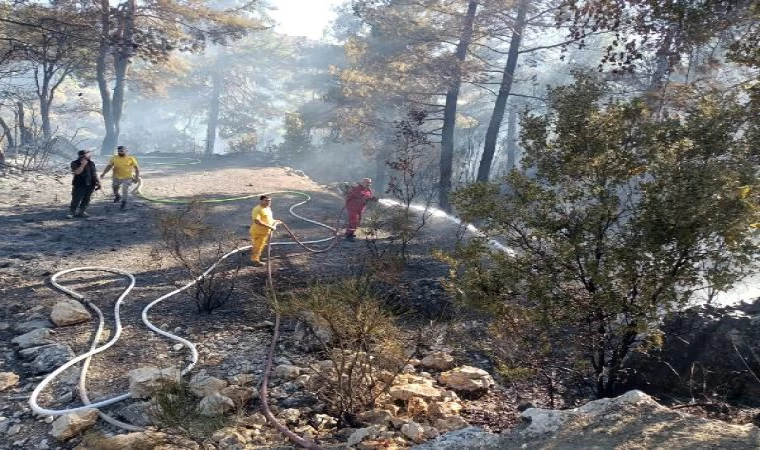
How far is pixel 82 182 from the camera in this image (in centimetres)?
1016

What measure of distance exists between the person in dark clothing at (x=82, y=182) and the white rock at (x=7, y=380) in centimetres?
595

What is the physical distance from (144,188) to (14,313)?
1019 centimetres

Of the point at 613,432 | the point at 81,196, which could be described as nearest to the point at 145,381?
the point at 613,432

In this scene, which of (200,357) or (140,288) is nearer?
(200,357)

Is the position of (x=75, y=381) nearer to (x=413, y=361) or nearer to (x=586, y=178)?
(x=413, y=361)

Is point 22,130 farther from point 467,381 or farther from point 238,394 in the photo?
point 467,381

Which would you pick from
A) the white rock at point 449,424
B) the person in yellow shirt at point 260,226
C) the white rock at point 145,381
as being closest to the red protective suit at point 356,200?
the person in yellow shirt at point 260,226

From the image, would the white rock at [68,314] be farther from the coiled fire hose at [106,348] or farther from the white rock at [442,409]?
the white rock at [442,409]

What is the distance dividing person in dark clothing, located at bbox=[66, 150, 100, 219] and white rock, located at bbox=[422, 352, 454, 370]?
7641 millimetres

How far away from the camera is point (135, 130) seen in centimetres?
5094

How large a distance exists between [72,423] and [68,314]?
2338 millimetres

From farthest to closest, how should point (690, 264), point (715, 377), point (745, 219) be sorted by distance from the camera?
point (715, 377), point (690, 264), point (745, 219)

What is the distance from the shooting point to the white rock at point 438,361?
558cm

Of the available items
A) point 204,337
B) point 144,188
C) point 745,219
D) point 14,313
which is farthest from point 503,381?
point 144,188
